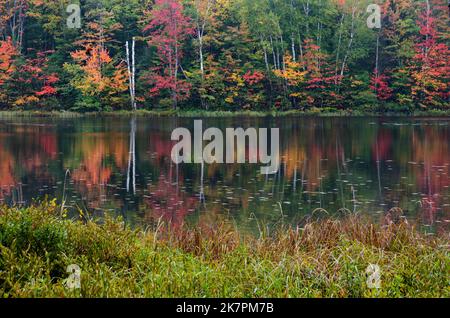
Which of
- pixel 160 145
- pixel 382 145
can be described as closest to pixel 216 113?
pixel 160 145

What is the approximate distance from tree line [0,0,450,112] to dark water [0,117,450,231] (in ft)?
47.3

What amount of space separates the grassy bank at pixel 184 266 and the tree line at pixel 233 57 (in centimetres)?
3309

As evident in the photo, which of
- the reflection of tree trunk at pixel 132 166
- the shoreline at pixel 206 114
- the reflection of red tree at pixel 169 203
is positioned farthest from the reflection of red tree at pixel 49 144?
the shoreline at pixel 206 114

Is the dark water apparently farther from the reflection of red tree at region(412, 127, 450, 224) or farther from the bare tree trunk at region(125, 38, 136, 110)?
the bare tree trunk at region(125, 38, 136, 110)

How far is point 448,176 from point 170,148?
9.24 m

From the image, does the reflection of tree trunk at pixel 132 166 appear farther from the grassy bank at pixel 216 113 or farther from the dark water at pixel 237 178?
the grassy bank at pixel 216 113

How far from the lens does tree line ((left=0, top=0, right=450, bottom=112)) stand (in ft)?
129

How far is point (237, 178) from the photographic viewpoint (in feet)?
50.0

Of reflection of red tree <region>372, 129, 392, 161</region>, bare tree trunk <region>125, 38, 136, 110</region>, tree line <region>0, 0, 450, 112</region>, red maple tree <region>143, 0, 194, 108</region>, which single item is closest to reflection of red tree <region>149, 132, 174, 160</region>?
reflection of red tree <region>372, 129, 392, 161</region>

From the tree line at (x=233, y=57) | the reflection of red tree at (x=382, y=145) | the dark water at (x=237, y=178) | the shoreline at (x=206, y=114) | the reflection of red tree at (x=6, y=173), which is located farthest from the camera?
the tree line at (x=233, y=57)

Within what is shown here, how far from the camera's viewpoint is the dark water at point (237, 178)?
37.6 ft

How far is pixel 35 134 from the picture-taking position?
25.5 m
